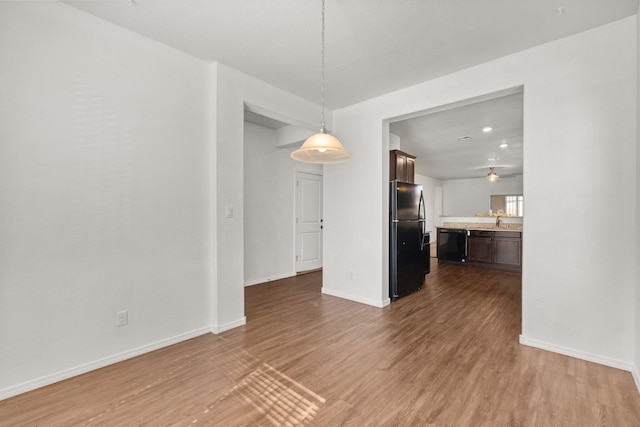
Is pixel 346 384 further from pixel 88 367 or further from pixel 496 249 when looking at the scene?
pixel 496 249

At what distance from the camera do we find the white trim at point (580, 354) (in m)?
2.32

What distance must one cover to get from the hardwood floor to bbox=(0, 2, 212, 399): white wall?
282mm

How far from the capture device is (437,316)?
3520mm

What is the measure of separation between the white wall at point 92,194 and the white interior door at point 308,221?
3042 millimetres

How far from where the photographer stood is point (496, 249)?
6332 mm

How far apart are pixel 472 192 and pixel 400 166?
8.98m

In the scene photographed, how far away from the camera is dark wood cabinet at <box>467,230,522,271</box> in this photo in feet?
20.1

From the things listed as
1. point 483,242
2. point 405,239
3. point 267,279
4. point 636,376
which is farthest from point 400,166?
point 483,242

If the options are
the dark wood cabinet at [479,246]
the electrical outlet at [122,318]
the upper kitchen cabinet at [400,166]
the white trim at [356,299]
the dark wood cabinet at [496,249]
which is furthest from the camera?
the dark wood cabinet at [479,246]

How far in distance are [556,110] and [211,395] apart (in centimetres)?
368

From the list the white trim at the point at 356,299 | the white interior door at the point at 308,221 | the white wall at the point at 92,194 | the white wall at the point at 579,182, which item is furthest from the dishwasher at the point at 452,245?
the white wall at the point at 92,194

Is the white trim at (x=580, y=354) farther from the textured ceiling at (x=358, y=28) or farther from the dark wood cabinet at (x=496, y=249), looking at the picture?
the dark wood cabinet at (x=496, y=249)

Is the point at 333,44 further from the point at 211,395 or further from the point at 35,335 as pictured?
the point at 35,335

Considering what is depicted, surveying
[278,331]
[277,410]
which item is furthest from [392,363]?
[278,331]
